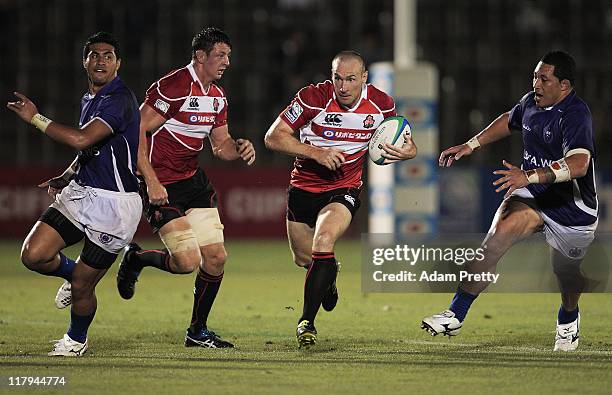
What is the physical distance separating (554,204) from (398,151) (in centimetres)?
124

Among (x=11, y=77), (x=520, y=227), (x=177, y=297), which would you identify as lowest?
(x=177, y=297)

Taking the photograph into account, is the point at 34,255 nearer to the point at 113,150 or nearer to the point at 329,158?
the point at 113,150

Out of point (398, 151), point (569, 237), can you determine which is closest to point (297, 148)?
point (398, 151)

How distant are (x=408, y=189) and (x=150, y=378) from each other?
1081 centimetres

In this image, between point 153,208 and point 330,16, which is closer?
point 153,208

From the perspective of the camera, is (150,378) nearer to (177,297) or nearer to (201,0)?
(177,297)

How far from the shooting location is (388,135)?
29.6 feet

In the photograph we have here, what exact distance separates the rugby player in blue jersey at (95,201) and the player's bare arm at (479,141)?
2484 millimetres

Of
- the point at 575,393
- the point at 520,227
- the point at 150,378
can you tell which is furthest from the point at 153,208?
the point at 575,393

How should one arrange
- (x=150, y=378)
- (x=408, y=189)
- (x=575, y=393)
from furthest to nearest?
(x=408, y=189) < (x=150, y=378) < (x=575, y=393)

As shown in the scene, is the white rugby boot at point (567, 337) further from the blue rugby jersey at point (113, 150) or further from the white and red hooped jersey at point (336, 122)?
the blue rugby jersey at point (113, 150)

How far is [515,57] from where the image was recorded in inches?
923

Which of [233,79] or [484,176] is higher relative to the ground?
[233,79]

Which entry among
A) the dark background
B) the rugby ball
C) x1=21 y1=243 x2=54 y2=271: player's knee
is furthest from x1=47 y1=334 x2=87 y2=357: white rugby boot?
the dark background
